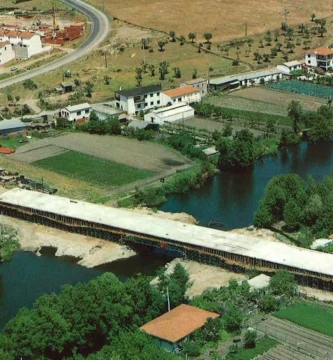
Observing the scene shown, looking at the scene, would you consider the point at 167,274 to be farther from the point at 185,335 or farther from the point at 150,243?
the point at 185,335

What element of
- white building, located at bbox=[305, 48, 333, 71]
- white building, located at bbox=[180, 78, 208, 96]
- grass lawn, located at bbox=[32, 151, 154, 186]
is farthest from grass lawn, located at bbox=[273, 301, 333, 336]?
white building, located at bbox=[305, 48, 333, 71]

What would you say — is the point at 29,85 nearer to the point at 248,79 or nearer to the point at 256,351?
the point at 248,79

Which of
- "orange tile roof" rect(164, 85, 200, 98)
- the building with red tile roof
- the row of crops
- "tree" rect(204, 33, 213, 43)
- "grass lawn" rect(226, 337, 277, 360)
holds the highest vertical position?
"tree" rect(204, 33, 213, 43)

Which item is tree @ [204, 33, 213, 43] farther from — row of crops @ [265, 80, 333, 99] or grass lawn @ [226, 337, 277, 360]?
grass lawn @ [226, 337, 277, 360]

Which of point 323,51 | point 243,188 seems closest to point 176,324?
point 243,188

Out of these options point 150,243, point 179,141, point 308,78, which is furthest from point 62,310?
point 308,78

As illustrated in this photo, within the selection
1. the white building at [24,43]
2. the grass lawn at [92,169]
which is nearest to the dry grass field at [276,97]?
the grass lawn at [92,169]
